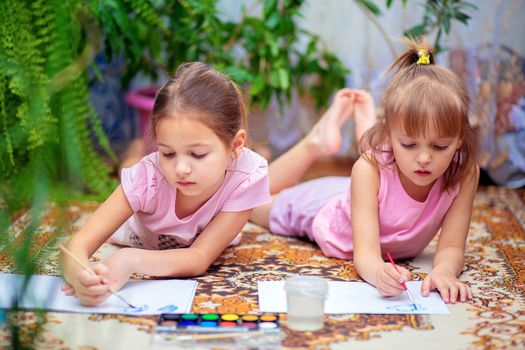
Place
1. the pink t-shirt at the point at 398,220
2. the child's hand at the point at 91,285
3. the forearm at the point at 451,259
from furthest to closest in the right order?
1. the pink t-shirt at the point at 398,220
2. the forearm at the point at 451,259
3. the child's hand at the point at 91,285

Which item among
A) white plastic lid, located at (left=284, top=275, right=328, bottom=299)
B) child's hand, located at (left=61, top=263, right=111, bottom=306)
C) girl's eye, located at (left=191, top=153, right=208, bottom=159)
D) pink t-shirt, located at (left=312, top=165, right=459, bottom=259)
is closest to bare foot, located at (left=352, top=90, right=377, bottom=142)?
pink t-shirt, located at (left=312, top=165, right=459, bottom=259)

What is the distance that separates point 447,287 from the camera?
1.44m

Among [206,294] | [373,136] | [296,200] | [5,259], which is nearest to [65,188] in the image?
[206,294]

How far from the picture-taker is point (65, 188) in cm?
103

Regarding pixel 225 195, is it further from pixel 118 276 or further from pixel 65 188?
pixel 65 188

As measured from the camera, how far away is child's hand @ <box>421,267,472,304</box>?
143cm

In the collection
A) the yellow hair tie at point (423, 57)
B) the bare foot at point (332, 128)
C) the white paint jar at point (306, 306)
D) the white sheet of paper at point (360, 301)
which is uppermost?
the yellow hair tie at point (423, 57)

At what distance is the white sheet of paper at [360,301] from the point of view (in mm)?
1354

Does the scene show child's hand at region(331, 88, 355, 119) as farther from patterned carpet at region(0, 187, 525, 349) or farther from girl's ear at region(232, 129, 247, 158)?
girl's ear at region(232, 129, 247, 158)

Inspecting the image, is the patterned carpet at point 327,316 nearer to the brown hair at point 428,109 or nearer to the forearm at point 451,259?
the forearm at point 451,259

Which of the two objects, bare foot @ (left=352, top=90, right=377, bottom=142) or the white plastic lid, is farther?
bare foot @ (left=352, top=90, right=377, bottom=142)

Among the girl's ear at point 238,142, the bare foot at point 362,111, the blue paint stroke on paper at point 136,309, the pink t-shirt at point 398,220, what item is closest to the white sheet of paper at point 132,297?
the blue paint stroke on paper at point 136,309

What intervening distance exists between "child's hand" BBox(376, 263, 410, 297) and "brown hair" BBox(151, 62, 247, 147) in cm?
40

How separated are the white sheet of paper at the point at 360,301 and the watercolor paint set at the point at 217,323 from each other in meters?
0.09
